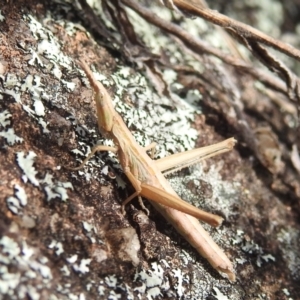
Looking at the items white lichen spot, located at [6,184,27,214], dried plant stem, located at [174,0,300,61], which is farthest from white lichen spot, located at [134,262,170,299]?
dried plant stem, located at [174,0,300,61]

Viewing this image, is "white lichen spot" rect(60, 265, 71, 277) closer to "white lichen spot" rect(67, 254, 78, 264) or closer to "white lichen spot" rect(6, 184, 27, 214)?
"white lichen spot" rect(67, 254, 78, 264)

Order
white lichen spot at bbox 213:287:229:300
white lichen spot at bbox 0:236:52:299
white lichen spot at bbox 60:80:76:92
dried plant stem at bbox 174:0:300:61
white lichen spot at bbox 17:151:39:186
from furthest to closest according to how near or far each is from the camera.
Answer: dried plant stem at bbox 174:0:300:61, white lichen spot at bbox 60:80:76:92, white lichen spot at bbox 213:287:229:300, white lichen spot at bbox 17:151:39:186, white lichen spot at bbox 0:236:52:299

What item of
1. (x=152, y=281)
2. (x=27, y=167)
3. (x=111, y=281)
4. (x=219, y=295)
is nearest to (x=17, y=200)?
(x=27, y=167)

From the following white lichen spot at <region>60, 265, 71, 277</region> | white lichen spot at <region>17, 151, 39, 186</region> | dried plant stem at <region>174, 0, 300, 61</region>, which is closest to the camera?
white lichen spot at <region>60, 265, 71, 277</region>

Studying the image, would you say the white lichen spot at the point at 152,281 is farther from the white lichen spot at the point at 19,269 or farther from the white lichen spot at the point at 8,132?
the white lichen spot at the point at 8,132

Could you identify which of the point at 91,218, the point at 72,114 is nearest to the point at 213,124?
the point at 72,114

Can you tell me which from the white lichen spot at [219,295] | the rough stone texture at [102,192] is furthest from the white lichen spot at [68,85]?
the white lichen spot at [219,295]

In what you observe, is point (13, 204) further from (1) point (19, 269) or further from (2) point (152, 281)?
(2) point (152, 281)
